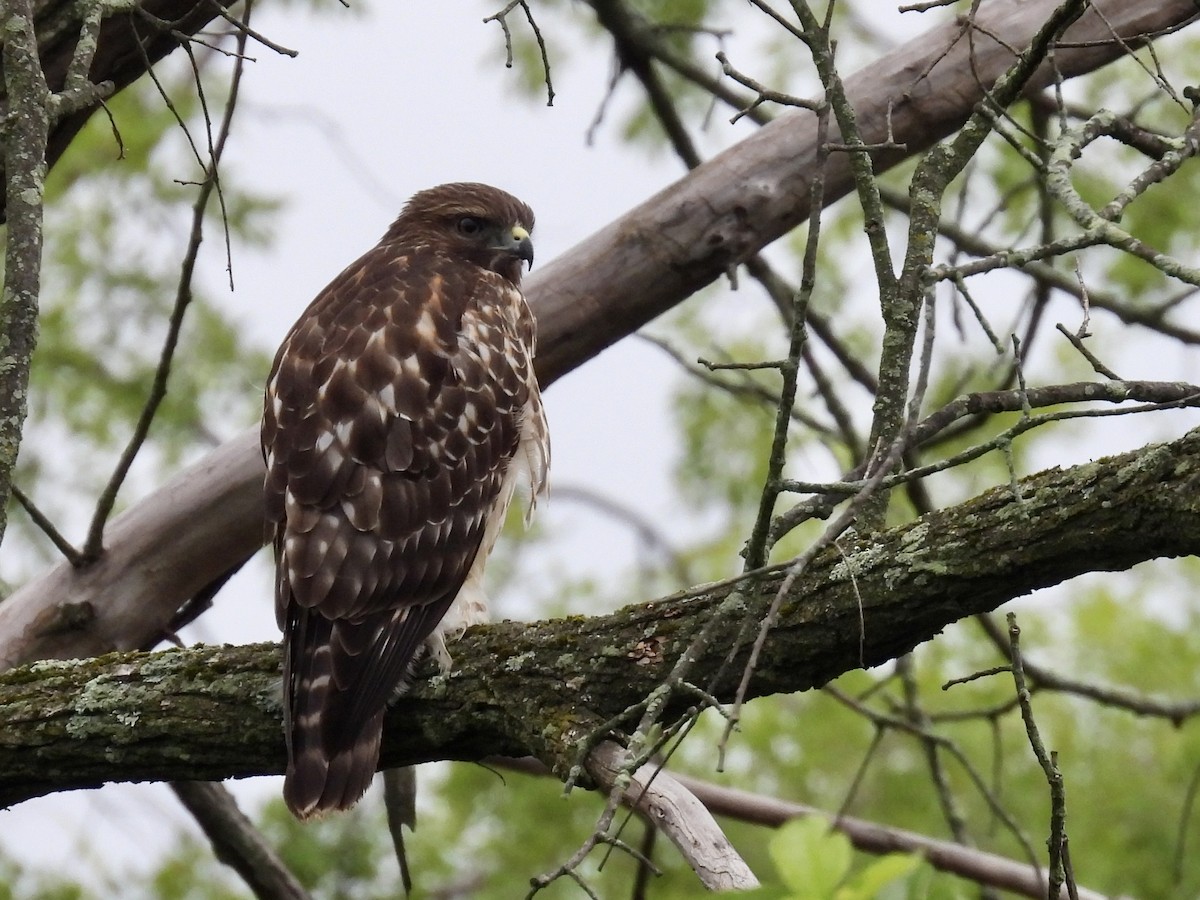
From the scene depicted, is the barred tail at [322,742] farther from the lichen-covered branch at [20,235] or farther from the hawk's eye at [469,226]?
the hawk's eye at [469,226]

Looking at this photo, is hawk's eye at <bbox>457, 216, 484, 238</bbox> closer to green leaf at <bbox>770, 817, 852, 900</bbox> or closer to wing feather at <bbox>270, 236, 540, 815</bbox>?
wing feather at <bbox>270, 236, 540, 815</bbox>

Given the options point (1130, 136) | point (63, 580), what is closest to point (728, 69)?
point (1130, 136)

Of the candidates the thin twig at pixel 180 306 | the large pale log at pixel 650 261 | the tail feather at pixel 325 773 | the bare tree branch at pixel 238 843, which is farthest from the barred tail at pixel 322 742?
the bare tree branch at pixel 238 843

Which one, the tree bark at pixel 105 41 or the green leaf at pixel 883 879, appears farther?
the tree bark at pixel 105 41

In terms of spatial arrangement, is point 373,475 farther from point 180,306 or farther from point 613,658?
point 613,658

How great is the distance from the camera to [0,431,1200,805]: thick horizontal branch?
8.03ft

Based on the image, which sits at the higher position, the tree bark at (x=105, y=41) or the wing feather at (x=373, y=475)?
the tree bark at (x=105, y=41)

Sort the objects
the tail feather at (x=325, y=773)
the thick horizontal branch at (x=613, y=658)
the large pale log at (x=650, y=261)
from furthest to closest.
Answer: the large pale log at (x=650, y=261)
the tail feather at (x=325, y=773)
the thick horizontal branch at (x=613, y=658)

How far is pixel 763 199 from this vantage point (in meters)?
4.11

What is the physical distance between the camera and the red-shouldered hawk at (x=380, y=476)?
318 cm

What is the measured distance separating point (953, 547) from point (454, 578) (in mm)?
1473

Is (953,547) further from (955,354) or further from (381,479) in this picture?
(955,354)

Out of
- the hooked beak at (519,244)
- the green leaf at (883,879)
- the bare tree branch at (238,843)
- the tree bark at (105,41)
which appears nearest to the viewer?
the green leaf at (883,879)

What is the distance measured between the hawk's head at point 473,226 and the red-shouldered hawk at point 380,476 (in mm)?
312
